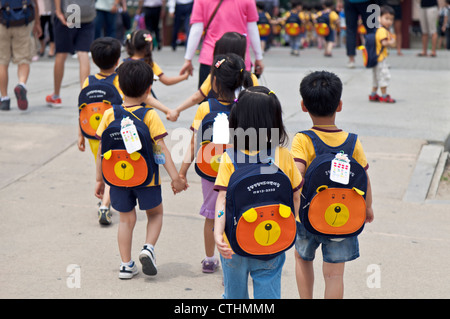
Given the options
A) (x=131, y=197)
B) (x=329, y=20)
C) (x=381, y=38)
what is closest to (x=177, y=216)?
(x=131, y=197)

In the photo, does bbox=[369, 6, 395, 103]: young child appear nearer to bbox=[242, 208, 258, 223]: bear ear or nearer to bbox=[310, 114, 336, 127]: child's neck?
bbox=[310, 114, 336, 127]: child's neck

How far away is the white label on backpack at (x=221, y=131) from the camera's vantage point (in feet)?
12.7

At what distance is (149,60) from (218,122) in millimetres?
1995

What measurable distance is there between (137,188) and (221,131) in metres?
0.71

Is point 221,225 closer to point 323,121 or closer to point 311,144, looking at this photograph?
point 311,144

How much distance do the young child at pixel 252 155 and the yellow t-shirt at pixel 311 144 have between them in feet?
0.56

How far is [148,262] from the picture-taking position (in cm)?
422

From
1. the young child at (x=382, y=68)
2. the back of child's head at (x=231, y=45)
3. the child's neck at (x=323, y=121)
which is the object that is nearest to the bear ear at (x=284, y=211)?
the child's neck at (x=323, y=121)

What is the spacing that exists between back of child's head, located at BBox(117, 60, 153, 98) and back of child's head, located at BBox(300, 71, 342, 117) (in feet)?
3.76

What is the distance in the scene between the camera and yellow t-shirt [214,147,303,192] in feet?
10.5

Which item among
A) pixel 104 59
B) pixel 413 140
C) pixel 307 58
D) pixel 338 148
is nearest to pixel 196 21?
pixel 104 59

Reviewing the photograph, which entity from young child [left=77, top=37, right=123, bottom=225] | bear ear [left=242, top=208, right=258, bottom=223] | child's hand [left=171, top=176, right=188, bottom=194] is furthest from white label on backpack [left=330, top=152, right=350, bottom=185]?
young child [left=77, top=37, right=123, bottom=225]

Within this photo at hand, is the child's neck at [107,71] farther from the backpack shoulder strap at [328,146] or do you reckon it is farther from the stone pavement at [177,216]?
the backpack shoulder strap at [328,146]

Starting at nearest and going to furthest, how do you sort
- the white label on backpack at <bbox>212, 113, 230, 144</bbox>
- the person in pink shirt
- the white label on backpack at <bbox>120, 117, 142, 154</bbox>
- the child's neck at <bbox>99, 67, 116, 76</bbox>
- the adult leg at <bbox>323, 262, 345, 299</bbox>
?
1. the adult leg at <bbox>323, 262, 345, 299</bbox>
2. the white label on backpack at <bbox>212, 113, 230, 144</bbox>
3. the white label on backpack at <bbox>120, 117, 142, 154</bbox>
4. the child's neck at <bbox>99, 67, 116, 76</bbox>
5. the person in pink shirt
